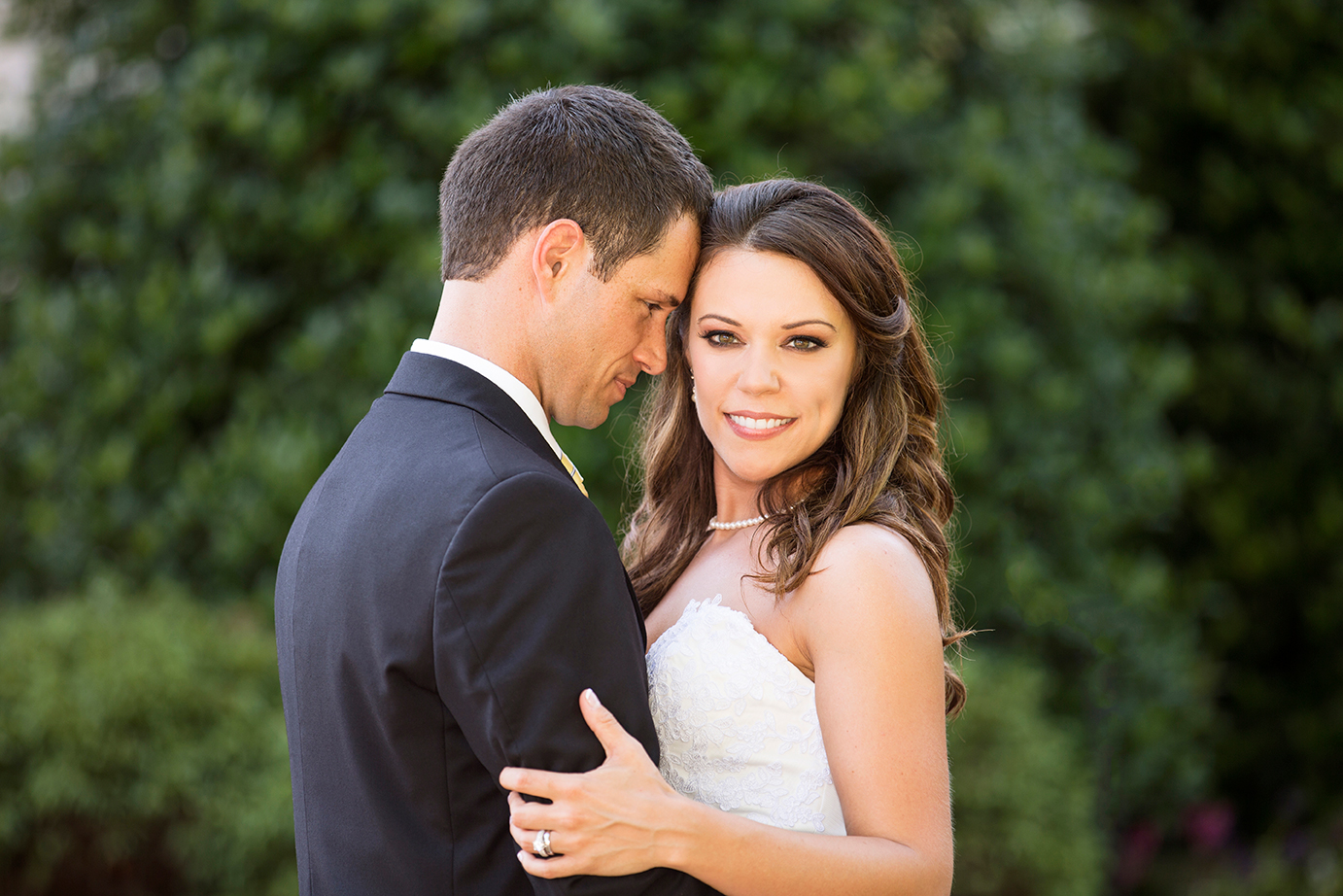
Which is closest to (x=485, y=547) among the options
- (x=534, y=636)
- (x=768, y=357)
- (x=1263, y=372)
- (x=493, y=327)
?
(x=534, y=636)

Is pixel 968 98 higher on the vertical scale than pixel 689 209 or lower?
higher

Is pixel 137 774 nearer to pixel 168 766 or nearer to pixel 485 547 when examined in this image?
pixel 168 766

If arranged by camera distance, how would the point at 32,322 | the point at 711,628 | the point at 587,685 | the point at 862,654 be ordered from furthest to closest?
the point at 32,322 → the point at 711,628 → the point at 862,654 → the point at 587,685

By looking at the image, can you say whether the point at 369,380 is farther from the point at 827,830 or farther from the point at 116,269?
the point at 827,830

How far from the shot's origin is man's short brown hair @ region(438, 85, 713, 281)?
2.18 metres

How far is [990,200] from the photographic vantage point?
4.98 meters

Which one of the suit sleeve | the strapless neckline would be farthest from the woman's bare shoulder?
the suit sleeve

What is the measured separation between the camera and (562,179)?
2176 mm

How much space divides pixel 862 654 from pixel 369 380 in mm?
2664

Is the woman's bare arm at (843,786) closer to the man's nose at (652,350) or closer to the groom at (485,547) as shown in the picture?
the groom at (485,547)

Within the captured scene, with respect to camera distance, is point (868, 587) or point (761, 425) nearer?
point (868, 587)

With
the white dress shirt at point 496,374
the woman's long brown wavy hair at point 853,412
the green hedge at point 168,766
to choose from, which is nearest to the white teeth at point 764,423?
the woman's long brown wavy hair at point 853,412

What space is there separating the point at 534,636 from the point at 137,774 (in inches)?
110

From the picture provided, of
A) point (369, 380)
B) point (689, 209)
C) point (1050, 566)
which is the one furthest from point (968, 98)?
point (689, 209)
